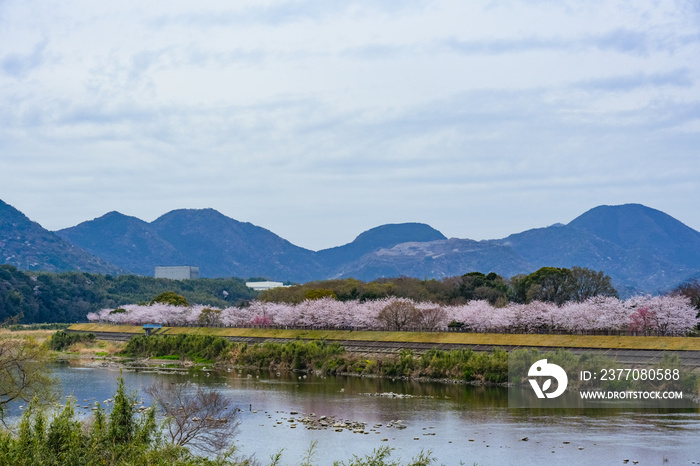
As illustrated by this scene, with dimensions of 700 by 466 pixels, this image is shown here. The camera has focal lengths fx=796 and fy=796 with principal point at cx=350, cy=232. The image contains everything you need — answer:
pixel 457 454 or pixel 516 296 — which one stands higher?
pixel 516 296

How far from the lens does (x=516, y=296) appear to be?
8919 cm

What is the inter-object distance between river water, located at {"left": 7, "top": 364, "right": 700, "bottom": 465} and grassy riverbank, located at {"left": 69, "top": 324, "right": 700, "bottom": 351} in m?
11.3

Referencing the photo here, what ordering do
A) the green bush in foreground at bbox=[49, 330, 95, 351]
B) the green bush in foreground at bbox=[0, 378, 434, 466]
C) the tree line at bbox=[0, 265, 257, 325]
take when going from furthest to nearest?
the tree line at bbox=[0, 265, 257, 325] → the green bush in foreground at bbox=[49, 330, 95, 351] → the green bush in foreground at bbox=[0, 378, 434, 466]

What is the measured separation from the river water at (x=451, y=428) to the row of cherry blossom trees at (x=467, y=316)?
52.9 ft

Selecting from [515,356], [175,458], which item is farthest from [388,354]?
[175,458]

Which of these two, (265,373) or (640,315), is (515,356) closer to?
(640,315)

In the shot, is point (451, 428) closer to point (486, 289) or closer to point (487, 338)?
point (487, 338)

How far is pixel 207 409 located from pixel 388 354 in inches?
1349

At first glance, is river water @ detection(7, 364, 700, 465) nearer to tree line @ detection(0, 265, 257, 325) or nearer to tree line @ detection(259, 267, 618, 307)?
tree line @ detection(259, 267, 618, 307)

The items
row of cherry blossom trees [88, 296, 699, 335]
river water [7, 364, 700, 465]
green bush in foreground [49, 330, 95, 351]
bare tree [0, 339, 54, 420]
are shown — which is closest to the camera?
river water [7, 364, 700, 465]

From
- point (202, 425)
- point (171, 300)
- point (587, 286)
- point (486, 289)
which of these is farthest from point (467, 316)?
point (171, 300)

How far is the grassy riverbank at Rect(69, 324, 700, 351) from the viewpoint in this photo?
52.6 metres

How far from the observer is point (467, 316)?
71.4 metres

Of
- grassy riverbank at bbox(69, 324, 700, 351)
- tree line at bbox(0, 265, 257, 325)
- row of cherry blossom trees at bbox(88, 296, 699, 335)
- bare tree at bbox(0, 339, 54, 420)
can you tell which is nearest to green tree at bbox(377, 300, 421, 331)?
row of cherry blossom trees at bbox(88, 296, 699, 335)
